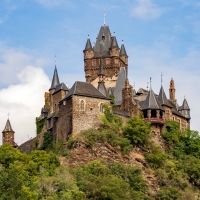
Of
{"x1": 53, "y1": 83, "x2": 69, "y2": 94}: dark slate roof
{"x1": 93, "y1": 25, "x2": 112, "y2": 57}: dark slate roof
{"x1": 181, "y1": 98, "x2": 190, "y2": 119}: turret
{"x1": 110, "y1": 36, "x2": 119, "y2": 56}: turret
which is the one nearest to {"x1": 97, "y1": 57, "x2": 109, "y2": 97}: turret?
{"x1": 53, "y1": 83, "x2": 69, "y2": 94}: dark slate roof

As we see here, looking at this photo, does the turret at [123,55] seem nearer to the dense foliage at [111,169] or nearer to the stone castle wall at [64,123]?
the dense foliage at [111,169]

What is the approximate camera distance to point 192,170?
3883 inches

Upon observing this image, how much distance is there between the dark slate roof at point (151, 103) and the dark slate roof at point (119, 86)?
3.93 metres

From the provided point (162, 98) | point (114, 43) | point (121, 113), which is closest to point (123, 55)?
point (114, 43)

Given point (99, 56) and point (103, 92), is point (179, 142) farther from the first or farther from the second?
point (99, 56)

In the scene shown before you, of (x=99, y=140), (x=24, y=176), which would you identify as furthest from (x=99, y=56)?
(x=24, y=176)

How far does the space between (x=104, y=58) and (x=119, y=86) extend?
25.9ft

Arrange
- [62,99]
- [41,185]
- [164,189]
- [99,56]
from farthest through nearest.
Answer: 1. [99,56]
2. [62,99]
3. [164,189]
4. [41,185]

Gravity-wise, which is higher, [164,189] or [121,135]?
[121,135]

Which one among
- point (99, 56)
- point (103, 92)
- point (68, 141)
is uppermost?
point (99, 56)

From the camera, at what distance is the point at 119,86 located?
357 feet

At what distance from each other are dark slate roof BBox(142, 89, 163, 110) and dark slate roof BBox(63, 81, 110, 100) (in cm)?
700

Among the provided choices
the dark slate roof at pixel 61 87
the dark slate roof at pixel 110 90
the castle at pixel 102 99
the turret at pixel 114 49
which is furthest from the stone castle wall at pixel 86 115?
the turret at pixel 114 49

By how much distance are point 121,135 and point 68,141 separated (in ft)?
23.6
